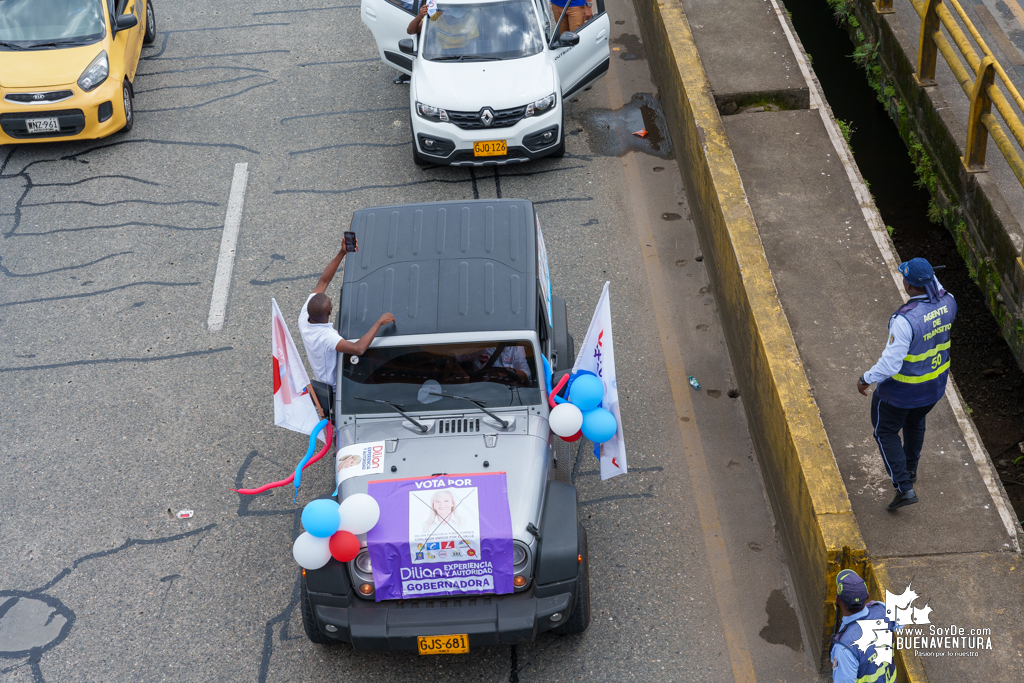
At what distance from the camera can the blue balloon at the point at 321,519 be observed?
527 cm

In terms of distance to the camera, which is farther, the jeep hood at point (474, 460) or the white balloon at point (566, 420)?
the white balloon at point (566, 420)

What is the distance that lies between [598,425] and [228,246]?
17.0ft

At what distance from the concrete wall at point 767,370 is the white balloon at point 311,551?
115 inches

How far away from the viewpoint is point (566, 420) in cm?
590

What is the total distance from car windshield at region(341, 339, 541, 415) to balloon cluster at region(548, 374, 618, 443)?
23 cm

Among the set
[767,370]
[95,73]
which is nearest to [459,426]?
[767,370]

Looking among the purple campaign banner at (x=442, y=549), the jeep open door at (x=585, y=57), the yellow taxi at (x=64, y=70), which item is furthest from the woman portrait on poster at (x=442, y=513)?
the yellow taxi at (x=64, y=70)

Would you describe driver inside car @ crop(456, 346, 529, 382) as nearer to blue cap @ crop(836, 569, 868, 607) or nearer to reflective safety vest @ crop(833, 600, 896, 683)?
blue cap @ crop(836, 569, 868, 607)

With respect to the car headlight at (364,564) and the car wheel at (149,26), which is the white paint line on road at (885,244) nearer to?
the car headlight at (364,564)

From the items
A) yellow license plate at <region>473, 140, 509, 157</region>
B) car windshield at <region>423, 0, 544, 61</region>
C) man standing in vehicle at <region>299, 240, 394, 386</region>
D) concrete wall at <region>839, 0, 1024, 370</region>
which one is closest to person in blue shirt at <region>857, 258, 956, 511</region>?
concrete wall at <region>839, 0, 1024, 370</region>

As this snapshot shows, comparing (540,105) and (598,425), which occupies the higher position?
(598,425)

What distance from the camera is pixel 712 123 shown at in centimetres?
927

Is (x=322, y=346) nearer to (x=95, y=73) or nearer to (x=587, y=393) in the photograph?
(x=587, y=393)

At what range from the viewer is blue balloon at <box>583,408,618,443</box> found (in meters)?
6.02
